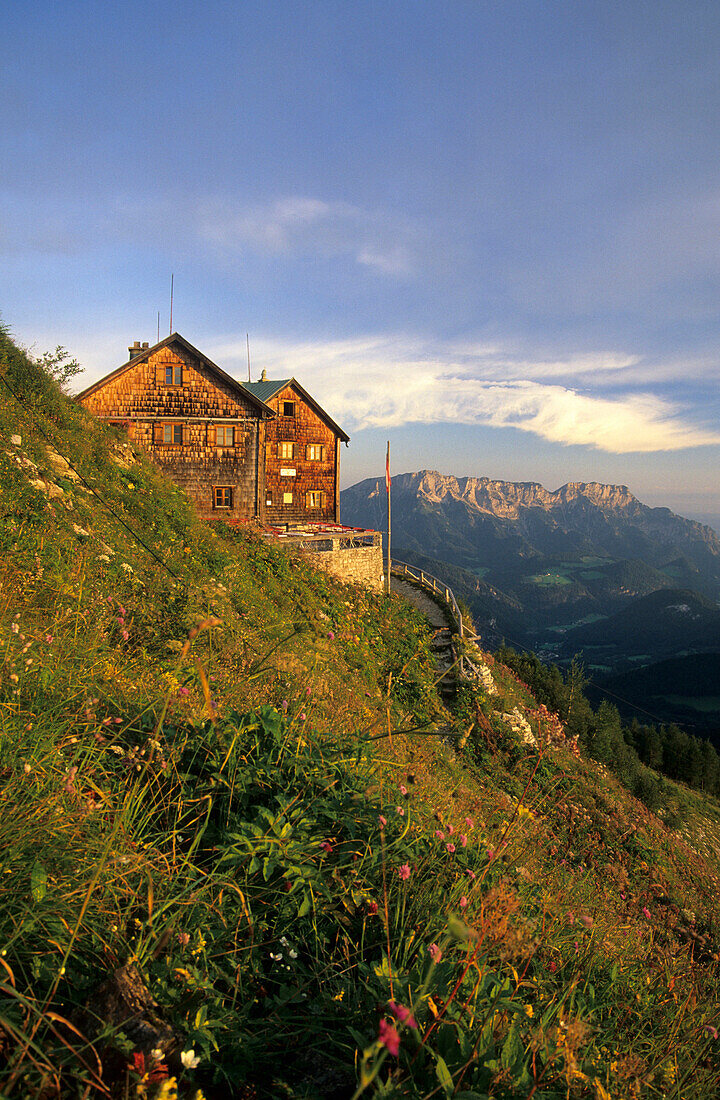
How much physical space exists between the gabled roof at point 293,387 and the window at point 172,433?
766 cm

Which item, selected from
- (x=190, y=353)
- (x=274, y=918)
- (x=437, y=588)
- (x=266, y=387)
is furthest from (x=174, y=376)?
(x=274, y=918)

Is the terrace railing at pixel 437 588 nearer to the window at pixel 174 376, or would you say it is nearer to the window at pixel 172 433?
the window at pixel 172 433

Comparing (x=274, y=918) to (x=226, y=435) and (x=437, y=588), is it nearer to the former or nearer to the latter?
(x=226, y=435)

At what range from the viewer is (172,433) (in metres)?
26.8

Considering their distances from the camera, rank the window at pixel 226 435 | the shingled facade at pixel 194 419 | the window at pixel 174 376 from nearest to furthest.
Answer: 1. the shingled facade at pixel 194 419
2. the window at pixel 174 376
3. the window at pixel 226 435

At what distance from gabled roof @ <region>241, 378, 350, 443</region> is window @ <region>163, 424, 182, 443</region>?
7.66 m

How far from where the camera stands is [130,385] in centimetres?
2631

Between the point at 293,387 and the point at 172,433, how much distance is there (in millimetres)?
10482

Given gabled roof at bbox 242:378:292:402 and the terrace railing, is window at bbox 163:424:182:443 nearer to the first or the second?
gabled roof at bbox 242:378:292:402

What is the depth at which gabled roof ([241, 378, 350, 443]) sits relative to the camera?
111 ft

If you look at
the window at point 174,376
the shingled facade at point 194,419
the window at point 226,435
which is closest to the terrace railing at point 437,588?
the shingled facade at point 194,419

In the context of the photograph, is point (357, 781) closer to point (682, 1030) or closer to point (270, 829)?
point (270, 829)

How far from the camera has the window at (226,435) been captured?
Answer: 88.3ft

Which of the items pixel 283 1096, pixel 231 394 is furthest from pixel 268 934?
pixel 231 394
